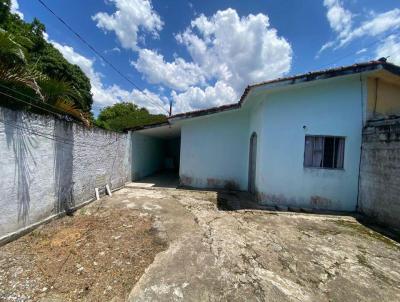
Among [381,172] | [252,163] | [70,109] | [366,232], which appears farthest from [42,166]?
[381,172]

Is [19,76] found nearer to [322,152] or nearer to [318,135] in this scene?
[318,135]

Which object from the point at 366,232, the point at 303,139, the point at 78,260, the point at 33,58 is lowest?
the point at 78,260

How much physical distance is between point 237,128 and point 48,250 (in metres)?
8.17

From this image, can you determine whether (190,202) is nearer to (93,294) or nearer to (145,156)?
(93,294)

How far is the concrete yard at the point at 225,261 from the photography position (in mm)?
2949

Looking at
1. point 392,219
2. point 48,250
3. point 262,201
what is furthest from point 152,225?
point 392,219

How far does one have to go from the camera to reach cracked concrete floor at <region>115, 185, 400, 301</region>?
3.01 metres

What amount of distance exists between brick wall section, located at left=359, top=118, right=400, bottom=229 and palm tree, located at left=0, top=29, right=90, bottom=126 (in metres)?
8.61

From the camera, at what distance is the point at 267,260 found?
384 cm

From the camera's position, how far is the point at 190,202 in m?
7.53

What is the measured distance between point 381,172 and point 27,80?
9076 mm

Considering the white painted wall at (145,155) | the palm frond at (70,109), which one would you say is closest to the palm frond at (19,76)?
the palm frond at (70,109)

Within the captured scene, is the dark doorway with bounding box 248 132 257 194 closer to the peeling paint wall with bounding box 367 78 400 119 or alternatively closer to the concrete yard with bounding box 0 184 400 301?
the concrete yard with bounding box 0 184 400 301

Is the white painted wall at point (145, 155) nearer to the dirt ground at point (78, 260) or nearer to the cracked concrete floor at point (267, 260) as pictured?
the cracked concrete floor at point (267, 260)
